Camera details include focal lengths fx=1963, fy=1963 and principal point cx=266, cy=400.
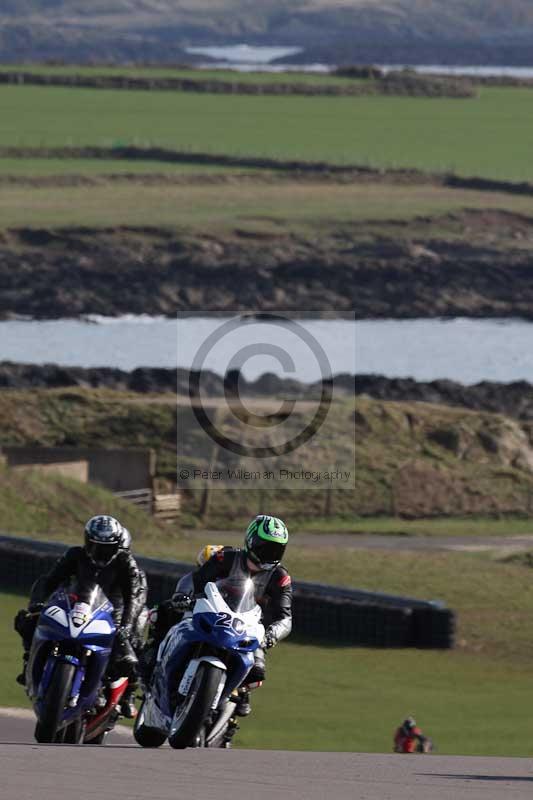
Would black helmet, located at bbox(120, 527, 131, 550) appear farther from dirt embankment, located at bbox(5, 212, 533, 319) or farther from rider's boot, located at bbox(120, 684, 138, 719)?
dirt embankment, located at bbox(5, 212, 533, 319)

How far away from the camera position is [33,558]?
2541cm

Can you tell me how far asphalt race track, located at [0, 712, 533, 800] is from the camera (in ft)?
34.0

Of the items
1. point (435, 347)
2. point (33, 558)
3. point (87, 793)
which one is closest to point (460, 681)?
point (33, 558)

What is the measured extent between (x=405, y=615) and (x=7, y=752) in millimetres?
11808

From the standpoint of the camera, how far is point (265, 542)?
40.2 feet

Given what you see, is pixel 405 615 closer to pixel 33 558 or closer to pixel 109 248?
pixel 33 558

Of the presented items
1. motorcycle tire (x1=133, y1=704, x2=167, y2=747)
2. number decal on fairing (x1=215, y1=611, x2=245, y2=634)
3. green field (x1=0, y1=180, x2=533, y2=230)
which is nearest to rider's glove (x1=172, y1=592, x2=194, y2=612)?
number decal on fairing (x1=215, y1=611, x2=245, y2=634)

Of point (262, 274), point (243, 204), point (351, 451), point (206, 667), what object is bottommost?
point (351, 451)

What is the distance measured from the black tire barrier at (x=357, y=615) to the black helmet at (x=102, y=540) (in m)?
10.5

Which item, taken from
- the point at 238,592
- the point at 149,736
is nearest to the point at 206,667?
the point at 238,592

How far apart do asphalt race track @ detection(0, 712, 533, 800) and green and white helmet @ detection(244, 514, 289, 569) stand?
1198 millimetres

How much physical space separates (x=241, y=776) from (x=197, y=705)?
3.17 feet

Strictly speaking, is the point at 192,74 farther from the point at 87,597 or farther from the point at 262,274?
the point at 87,597

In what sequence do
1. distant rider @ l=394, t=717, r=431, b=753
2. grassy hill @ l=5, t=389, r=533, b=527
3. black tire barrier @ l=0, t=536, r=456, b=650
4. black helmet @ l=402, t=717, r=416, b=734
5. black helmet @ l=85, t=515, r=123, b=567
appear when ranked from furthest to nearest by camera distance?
grassy hill @ l=5, t=389, r=533, b=527, black tire barrier @ l=0, t=536, r=456, b=650, black helmet @ l=402, t=717, r=416, b=734, distant rider @ l=394, t=717, r=431, b=753, black helmet @ l=85, t=515, r=123, b=567
